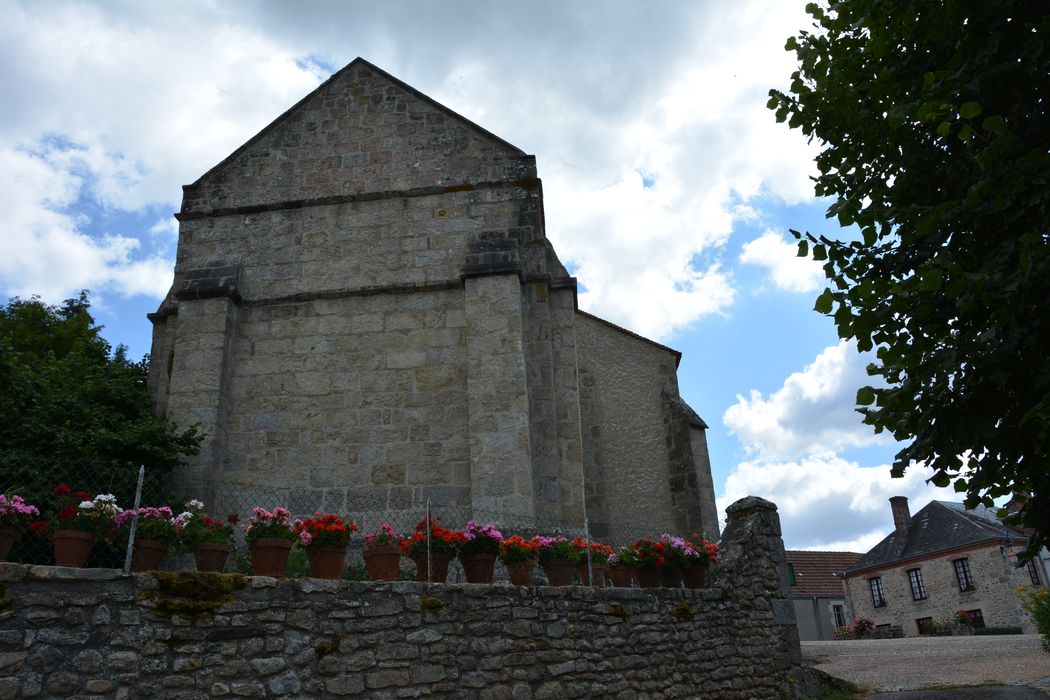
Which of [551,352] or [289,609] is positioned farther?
[551,352]

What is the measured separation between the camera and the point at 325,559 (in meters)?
7.09

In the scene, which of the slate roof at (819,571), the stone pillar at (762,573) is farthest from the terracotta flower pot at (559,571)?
the slate roof at (819,571)

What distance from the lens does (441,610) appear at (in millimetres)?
6977

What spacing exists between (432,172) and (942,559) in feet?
98.6

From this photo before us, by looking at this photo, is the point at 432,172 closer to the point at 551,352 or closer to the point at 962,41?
the point at 551,352

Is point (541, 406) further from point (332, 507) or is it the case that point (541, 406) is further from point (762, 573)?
point (762, 573)

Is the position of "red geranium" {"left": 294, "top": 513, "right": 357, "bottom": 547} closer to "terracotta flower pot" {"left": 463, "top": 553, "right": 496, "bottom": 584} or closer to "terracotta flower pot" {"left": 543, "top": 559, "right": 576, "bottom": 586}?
"terracotta flower pot" {"left": 463, "top": 553, "right": 496, "bottom": 584}

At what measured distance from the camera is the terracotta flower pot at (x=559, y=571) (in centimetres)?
830

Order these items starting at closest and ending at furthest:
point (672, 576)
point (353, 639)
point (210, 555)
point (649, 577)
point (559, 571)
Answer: point (353, 639) → point (210, 555) → point (559, 571) → point (649, 577) → point (672, 576)

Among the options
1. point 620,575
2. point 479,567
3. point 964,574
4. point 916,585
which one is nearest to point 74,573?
point 479,567

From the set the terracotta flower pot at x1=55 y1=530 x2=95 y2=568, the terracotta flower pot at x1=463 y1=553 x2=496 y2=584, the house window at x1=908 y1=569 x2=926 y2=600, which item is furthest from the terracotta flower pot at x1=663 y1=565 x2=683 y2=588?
the house window at x1=908 y1=569 x2=926 y2=600

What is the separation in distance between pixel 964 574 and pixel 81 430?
33.2 meters

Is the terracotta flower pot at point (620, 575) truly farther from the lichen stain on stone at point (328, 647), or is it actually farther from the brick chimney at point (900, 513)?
the brick chimney at point (900, 513)

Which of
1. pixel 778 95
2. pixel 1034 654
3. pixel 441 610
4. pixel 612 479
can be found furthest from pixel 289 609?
pixel 1034 654
